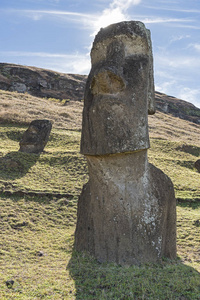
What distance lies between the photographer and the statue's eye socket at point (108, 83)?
5.71 metres

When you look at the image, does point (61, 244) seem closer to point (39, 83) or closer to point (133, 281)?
point (133, 281)

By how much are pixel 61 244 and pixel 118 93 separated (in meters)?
3.56

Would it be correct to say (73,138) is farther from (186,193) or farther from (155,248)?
(155,248)

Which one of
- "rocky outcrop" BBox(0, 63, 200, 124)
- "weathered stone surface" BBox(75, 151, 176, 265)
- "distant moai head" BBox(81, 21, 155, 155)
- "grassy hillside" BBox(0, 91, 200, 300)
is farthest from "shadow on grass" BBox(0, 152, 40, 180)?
"rocky outcrop" BBox(0, 63, 200, 124)

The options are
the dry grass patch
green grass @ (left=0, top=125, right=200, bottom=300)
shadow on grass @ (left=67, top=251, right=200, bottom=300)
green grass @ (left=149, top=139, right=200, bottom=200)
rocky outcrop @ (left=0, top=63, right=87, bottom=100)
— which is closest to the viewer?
shadow on grass @ (left=67, top=251, right=200, bottom=300)

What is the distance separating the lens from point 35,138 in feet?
52.3

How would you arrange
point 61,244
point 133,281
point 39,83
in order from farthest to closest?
point 39,83 < point 61,244 < point 133,281

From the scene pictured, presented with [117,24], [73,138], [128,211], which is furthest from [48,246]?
[73,138]

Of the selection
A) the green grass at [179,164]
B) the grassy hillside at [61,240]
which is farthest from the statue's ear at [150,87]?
the green grass at [179,164]

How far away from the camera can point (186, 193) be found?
41.2 ft

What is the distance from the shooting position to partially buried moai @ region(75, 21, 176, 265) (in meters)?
5.68

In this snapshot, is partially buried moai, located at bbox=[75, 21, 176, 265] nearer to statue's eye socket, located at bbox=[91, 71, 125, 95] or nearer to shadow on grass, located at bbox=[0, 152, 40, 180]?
statue's eye socket, located at bbox=[91, 71, 125, 95]

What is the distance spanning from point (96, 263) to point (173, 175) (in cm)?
965

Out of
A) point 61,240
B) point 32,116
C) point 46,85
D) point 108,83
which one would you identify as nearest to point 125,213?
point 61,240
